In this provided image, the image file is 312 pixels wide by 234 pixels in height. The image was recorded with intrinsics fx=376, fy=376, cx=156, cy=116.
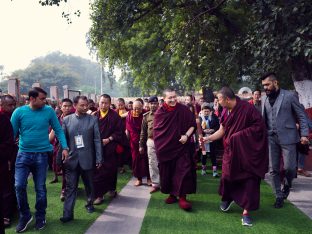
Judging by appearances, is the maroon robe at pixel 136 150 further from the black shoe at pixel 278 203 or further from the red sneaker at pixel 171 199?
the black shoe at pixel 278 203

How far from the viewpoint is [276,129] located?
225 inches

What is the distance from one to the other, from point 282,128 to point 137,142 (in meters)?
Result: 3.40

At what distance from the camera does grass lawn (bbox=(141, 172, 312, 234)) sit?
479cm

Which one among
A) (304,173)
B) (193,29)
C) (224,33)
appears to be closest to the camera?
(304,173)

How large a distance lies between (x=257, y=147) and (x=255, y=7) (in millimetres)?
5261

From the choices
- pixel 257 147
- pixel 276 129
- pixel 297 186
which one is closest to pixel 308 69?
pixel 297 186

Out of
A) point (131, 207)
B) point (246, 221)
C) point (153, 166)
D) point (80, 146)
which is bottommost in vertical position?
point (131, 207)

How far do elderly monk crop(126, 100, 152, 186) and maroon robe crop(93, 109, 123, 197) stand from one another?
3.95 ft

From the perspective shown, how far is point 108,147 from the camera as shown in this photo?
6633 millimetres

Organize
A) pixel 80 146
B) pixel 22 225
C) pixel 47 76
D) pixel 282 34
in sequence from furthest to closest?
pixel 47 76
pixel 282 34
pixel 80 146
pixel 22 225

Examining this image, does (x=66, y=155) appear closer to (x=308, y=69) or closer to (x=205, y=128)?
(x=205, y=128)

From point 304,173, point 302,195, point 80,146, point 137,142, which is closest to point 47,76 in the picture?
point 137,142

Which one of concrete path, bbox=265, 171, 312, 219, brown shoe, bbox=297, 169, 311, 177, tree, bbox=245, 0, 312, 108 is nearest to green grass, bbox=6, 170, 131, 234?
concrete path, bbox=265, 171, 312, 219

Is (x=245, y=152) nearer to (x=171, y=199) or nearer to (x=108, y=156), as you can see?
(x=171, y=199)
